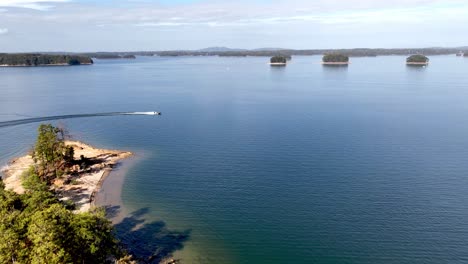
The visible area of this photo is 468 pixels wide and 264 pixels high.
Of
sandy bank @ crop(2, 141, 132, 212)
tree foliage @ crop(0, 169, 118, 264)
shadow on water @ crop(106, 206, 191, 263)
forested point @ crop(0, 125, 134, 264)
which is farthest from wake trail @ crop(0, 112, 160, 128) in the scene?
tree foliage @ crop(0, 169, 118, 264)

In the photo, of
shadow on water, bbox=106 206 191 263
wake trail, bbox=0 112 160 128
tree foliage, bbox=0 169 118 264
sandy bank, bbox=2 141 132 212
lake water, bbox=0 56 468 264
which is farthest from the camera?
wake trail, bbox=0 112 160 128

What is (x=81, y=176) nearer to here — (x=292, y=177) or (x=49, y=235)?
(x=292, y=177)

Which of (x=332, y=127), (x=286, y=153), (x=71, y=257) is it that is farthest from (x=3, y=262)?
(x=332, y=127)

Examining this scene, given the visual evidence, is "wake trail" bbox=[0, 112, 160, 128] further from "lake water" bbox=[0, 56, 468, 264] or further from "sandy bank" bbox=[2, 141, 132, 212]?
"sandy bank" bbox=[2, 141, 132, 212]

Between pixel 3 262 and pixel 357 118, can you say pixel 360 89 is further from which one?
pixel 3 262

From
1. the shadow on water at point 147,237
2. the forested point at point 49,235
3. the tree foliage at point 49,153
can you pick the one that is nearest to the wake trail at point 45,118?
the tree foliage at point 49,153
